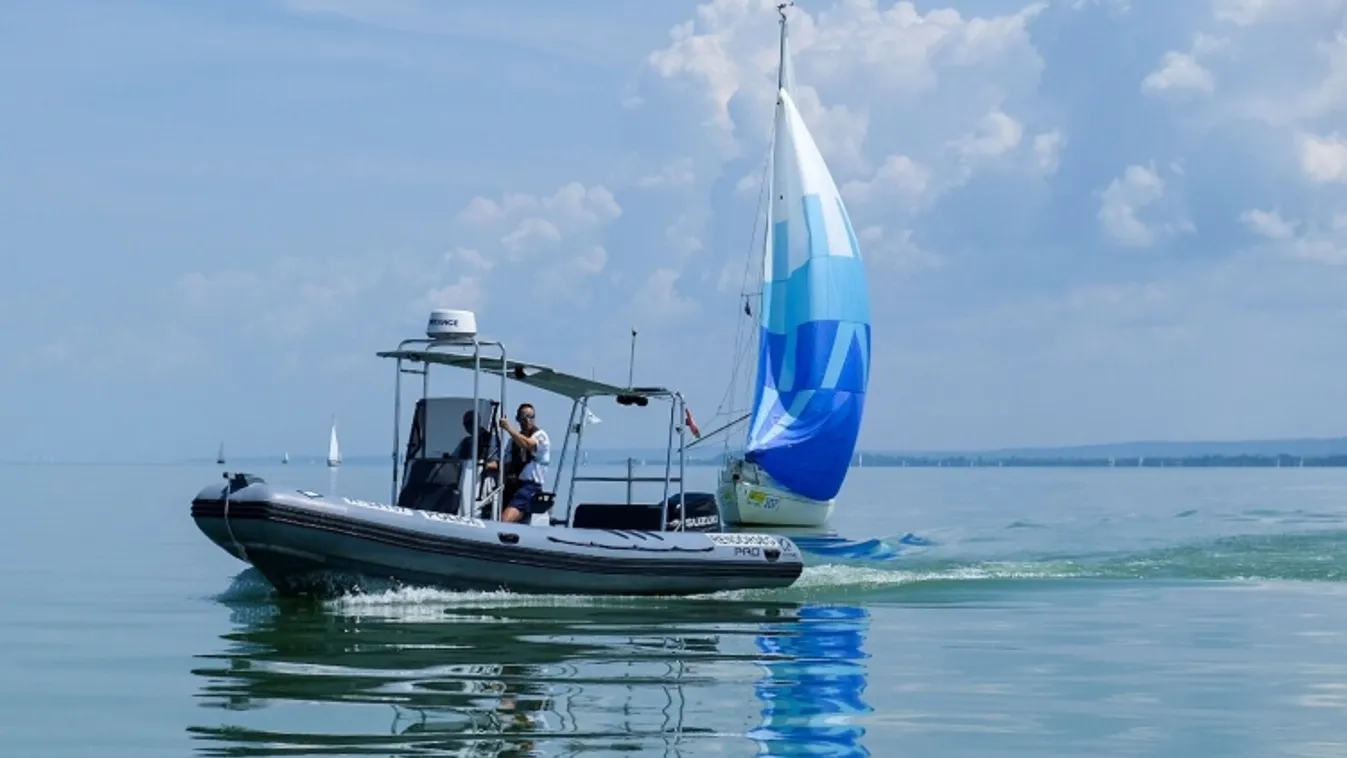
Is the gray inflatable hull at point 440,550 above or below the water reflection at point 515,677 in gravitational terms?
above

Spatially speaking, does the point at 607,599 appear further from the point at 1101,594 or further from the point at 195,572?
the point at 195,572

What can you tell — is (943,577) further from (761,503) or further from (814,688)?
(761,503)

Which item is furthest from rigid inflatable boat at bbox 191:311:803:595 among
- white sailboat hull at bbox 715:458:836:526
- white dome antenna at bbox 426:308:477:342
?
white sailboat hull at bbox 715:458:836:526

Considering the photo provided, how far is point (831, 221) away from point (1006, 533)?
7.00 meters

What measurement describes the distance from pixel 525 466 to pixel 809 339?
18552mm

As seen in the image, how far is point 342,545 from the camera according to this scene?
57.2ft

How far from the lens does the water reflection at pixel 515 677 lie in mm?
10188

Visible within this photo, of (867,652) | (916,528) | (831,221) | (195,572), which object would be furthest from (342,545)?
(916,528)

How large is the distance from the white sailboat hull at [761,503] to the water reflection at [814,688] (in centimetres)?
1839

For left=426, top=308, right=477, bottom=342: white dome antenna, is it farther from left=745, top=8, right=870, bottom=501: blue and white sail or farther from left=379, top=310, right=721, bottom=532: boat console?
left=745, top=8, right=870, bottom=501: blue and white sail

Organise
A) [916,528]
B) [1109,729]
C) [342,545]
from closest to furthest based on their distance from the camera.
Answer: [1109,729] < [342,545] < [916,528]

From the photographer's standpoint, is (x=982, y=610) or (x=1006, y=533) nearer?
(x=982, y=610)

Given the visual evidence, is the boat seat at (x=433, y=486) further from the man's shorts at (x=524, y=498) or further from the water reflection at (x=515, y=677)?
the water reflection at (x=515, y=677)

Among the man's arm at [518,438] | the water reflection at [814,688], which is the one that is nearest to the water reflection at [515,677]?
the water reflection at [814,688]
